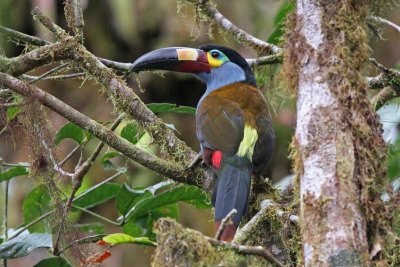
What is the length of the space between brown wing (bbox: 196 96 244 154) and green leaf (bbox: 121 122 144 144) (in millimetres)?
299

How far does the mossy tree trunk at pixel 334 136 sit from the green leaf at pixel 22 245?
1.18m

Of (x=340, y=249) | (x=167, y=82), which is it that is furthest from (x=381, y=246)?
(x=167, y=82)

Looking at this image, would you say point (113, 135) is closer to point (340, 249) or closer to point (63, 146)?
point (340, 249)

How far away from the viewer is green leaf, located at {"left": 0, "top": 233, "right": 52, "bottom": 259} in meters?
2.93

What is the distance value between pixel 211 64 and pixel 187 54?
23 cm

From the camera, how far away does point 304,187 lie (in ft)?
6.97

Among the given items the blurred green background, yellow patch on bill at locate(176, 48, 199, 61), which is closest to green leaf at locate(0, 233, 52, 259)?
yellow patch on bill at locate(176, 48, 199, 61)

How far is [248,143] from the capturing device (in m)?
3.37

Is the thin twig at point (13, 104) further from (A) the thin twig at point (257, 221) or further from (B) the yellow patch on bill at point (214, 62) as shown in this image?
(B) the yellow patch on bill at point (214, 62)

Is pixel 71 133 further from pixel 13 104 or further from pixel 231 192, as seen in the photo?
pixel 231 192

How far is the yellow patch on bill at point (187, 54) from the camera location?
3678mm

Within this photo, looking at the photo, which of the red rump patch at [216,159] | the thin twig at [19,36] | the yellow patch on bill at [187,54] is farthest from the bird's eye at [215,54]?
the thin twig at [19,36]

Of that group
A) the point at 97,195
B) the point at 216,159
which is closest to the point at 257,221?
the point at 216,159

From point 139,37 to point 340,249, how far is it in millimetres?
6409
